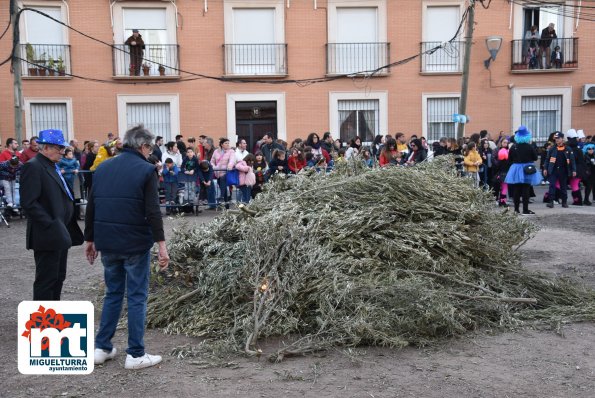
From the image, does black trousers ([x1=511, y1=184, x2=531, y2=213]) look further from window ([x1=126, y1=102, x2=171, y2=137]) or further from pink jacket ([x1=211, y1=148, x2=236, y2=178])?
window ([x1=126, y1=102, x2=171, y2=137])

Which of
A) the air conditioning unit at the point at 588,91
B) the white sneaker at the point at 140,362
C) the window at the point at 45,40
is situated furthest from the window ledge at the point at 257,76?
the white sneaker at the point at 140,362

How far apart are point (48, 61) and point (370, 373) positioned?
20308 mm

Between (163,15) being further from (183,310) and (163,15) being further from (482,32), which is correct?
(183,310)

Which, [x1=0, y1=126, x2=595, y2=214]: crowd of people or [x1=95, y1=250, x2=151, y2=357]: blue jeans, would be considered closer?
[x1=95, y1=250, x2=151, y2=357]: blue jeans

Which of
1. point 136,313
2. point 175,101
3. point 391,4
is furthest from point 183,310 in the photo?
point 391,4

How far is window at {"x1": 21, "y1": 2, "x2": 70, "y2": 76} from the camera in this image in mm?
22438

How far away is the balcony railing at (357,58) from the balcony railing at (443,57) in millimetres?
1339

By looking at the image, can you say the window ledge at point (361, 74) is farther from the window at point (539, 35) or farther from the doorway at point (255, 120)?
the window at point (539, 35)

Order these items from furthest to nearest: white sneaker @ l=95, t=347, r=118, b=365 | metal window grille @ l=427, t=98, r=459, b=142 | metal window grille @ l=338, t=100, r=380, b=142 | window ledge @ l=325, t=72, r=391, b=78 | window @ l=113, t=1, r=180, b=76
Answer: metal window grille @ l=427, t=98, r=459, b=142, metal window grille @ l=338, t=100, r=380, b=142, window ledge @ l=325, t=72, r=391, b=78, window @ l=113, t=1, r=180, b=76, white sneaker @ l=95, t=347, r=118, b=365

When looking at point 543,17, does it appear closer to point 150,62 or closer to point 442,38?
point 442,38

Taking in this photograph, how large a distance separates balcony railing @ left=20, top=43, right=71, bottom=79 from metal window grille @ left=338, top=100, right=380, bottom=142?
943cm

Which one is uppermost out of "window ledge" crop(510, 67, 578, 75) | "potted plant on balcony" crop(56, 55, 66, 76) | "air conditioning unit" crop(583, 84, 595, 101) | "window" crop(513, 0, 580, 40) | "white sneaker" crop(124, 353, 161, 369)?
"window" crop(513, 0, 580, 40)

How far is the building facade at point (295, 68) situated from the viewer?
22.7 m

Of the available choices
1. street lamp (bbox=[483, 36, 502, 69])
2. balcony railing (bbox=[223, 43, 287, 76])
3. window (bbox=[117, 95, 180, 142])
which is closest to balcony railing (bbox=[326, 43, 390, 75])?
balcony railing (bbox=[223, 43, 287, 76])
